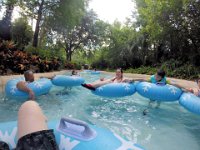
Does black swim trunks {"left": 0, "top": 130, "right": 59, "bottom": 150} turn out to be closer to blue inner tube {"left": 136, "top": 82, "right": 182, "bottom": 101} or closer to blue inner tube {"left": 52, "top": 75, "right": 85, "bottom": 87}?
blue inner tube {"left": 136, "top": 82, "right": 182, "bottom": 101}

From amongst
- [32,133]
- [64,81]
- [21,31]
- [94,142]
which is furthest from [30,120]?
[21,31]

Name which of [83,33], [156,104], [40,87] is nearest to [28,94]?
[40,87]

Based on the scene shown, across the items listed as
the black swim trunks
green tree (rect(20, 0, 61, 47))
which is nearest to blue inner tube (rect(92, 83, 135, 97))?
the black swim trunks

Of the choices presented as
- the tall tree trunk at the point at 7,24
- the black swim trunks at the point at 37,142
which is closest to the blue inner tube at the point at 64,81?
the black swim trunks at the point at 37,142

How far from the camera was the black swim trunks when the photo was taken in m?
1.44

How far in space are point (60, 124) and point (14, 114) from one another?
3.74 m

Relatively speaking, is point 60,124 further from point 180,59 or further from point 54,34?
point 54,34

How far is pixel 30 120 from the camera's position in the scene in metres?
1.65

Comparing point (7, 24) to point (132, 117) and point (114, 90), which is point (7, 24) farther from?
point (132, 117)

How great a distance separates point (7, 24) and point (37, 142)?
16.6m

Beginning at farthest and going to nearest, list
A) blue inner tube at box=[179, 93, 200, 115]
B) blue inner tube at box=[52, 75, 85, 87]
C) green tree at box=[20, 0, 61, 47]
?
green tree at box=[20, 0, 61, 47] < blue inner tube at box=[52, 75, 85, 87] < blue inner tube at box=[179, 93, 200, 115]

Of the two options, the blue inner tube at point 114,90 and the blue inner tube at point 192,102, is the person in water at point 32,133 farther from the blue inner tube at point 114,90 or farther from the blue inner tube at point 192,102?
the blue inner tube at point 114,90

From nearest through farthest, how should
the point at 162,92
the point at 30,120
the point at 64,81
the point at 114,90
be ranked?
the point at 30,120 → the point at 162,92 → the point at 114,90 → the point at 64,81

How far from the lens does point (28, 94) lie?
17.9ft
